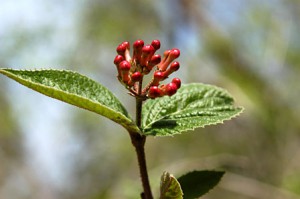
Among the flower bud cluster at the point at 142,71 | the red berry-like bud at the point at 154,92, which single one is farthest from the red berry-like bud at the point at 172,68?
the red berry-like bud at the point at 154,92

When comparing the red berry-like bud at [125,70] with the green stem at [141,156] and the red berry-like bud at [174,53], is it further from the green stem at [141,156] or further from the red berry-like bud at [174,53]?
the red berry-like bud at [174,53]

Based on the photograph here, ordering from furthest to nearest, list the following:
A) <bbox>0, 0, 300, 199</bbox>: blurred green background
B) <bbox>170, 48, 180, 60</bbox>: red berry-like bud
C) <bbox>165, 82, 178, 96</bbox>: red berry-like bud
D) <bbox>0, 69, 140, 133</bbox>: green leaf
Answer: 1. <bbox>0, 0, 300, 199</bbox>: blurred green background
2. <bbox>170, 48, 180, 60</bbox>: red berry-like bud
3. <bbox>165, 82, 178, 96</bbox>: red berry-like bud
4. <bbox>0, 69, 140, 133</bbox>: green leaf

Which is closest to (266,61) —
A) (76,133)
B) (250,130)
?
(250,130)

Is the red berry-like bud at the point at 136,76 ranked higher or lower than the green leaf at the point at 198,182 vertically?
higher

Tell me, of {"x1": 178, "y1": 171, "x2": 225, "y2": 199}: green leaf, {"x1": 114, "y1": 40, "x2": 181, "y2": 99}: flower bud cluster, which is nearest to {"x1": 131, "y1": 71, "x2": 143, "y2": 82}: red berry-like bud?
{"x1": 114, "y1": 40, "x2": 181, "y2": 99}: flower bud cluster

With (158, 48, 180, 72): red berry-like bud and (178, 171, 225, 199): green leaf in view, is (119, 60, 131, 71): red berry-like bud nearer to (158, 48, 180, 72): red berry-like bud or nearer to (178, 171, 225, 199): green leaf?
(158, 48, 180, 72): red berry-like bud

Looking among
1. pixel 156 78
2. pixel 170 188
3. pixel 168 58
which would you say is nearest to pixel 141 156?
pixel 170 188
